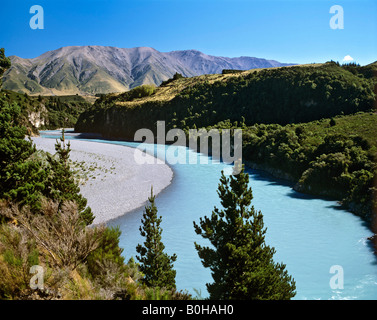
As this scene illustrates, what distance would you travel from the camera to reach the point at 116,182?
45.2 m

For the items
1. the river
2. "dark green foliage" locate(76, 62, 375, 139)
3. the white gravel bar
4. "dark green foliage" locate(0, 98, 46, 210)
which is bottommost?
the river

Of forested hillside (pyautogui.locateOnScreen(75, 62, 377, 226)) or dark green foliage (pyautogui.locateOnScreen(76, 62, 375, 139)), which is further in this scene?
dark green foliage (pyautogui.locateOnScreen(76, 62, 375, 139))

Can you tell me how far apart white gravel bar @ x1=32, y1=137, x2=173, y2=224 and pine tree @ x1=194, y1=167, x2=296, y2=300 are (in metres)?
16.1

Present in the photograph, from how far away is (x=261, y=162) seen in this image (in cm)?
6084

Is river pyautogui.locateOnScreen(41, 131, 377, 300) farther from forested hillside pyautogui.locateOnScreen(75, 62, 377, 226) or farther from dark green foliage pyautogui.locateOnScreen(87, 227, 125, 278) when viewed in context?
dark green foliage pyautogui.locateOnScreen(87, 227, 125, 278)

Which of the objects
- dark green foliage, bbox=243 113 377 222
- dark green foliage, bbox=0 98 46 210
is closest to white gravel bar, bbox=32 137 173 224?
dark green foliage, bbox=0 98 46 210

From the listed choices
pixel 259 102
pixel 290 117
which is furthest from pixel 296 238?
pixel 259 102

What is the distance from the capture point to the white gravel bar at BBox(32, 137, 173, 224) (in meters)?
35.2

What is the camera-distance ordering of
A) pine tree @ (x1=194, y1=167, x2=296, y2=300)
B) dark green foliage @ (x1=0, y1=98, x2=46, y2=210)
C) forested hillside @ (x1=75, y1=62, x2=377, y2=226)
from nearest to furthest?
pine tree @ (x1=194, y1=167, x2=296, y2=300)
dark green foliage @ (x1=0, y1=98, x2=46, y2=210)
forested hillside @ (x1=75, y1=62, x2=377, y2=226)

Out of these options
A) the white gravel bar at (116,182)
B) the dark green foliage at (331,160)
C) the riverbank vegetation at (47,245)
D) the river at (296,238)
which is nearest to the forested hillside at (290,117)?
the dark green foliage at (331,160)

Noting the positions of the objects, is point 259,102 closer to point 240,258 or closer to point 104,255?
point 240,258

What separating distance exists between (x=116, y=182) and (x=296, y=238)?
94.7 ft

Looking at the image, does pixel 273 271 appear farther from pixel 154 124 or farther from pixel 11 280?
pixel 154 124
